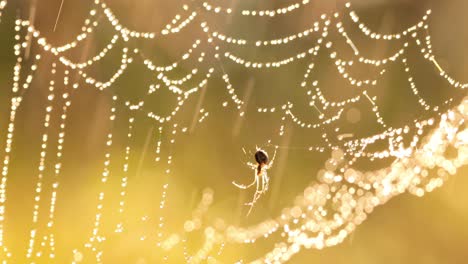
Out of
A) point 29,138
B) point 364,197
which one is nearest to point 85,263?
point 29,138

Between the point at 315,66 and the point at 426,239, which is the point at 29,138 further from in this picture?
the point at 426,239

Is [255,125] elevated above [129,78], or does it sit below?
below

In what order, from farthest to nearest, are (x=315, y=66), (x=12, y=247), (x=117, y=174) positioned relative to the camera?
(x=315, y=66)
(x=117, y=174)
(x=12, y=247)

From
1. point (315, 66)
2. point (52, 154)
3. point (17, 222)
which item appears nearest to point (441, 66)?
point (315, 66)

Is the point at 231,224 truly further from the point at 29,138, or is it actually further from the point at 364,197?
the point at 29,138

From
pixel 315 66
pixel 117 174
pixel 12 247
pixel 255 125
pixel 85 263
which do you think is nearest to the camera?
pixel 12 247

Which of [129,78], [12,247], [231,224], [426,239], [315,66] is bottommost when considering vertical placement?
[426,239]

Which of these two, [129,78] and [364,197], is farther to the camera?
[364,197]
